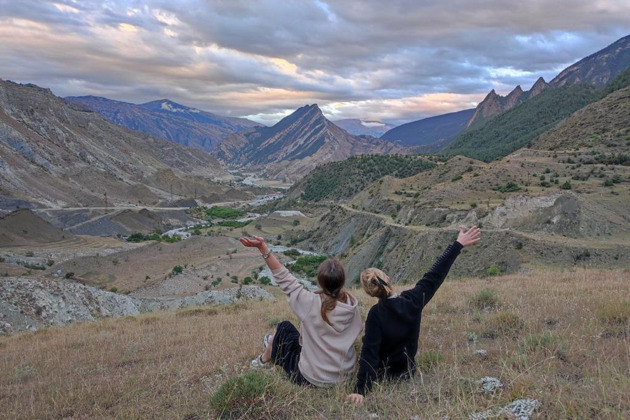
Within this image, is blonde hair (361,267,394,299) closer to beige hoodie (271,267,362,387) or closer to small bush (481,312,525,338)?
beige hoodie (271,267,362,387)

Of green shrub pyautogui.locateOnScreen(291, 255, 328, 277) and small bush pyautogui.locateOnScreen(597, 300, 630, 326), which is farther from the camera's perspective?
green shrub pyautogui.locateOnScreen(291, 255, 328, 277)

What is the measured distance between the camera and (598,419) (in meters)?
2.94

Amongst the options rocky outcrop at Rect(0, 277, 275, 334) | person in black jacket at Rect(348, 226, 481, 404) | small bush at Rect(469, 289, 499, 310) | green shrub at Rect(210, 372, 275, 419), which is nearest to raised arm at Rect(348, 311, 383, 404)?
person in black jacket at Rect(348, 226, 481, 404)

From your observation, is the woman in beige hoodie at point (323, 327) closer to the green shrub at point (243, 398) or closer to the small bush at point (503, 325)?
the green shrub at point (243, 398)

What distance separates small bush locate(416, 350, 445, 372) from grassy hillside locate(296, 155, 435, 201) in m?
89.8

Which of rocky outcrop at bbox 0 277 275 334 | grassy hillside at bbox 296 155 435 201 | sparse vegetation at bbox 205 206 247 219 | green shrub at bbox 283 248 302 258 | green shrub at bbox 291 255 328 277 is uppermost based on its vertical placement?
grassy hillside at bbox 296 155 435 201

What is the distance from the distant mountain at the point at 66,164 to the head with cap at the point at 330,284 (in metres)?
95.1

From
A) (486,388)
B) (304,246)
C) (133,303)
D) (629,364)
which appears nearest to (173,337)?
(486,388)

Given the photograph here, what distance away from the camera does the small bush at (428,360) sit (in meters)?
4.70

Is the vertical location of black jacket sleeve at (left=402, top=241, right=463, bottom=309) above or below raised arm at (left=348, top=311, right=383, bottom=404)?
above

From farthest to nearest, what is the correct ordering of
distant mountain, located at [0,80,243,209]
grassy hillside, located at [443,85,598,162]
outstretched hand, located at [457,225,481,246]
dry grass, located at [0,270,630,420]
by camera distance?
1. grassy hillside, located at [443,85,598,162]
2. distant mountain, located at [0,80,243,209]
3. outstretched hand, located at [457,225,481,246]
4. dry grass, located at [0,270,630,420]

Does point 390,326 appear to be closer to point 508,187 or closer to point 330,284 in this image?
point 330,284

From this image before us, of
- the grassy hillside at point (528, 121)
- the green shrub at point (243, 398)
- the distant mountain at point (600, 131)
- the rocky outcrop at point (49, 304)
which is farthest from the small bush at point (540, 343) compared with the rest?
the grassy hillside at point (528, 121)

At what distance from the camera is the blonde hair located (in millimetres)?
4141
